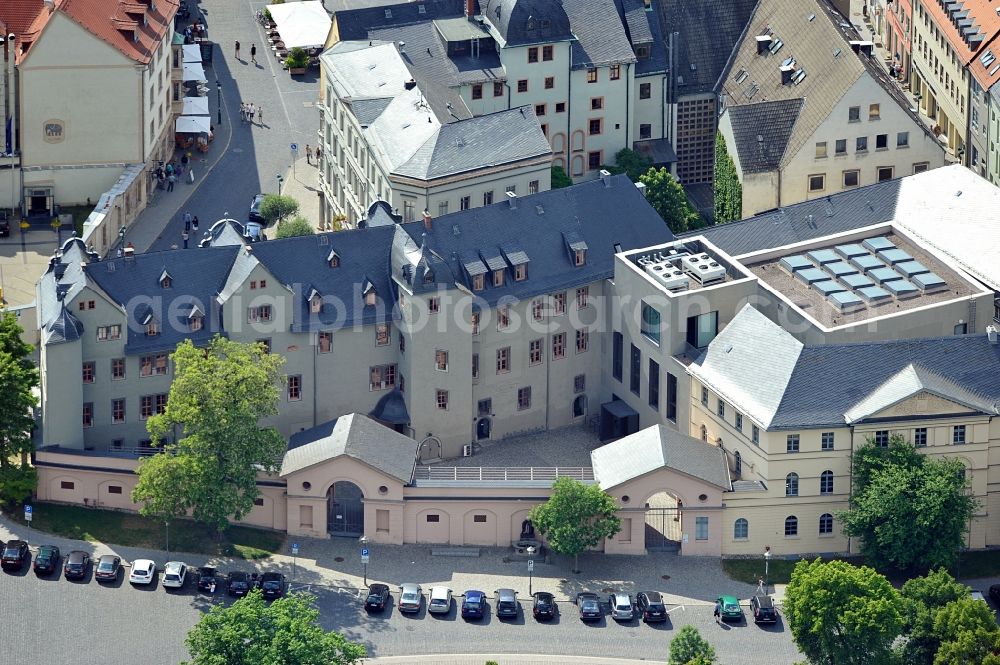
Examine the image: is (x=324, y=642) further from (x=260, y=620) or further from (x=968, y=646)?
(x=968, y=646)

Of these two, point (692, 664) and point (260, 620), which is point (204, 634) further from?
point (692, 664)

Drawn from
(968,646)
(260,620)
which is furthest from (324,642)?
(968,646)

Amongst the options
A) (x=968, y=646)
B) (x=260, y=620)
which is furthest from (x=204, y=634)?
(x=968, y=646)

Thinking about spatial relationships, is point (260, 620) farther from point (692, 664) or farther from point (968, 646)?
point (968, 646)

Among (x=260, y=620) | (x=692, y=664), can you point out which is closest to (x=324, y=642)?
(x=260, y=620)
